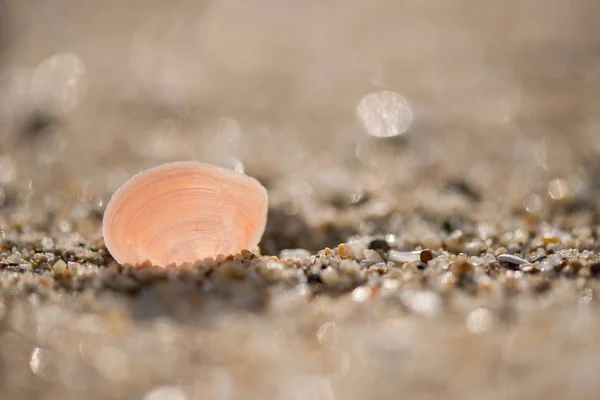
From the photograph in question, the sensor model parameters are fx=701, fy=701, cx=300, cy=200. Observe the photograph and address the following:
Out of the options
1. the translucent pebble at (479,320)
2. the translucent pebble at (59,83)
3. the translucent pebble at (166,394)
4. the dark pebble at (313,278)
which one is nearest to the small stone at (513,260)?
the translucent pebble at (479,320)

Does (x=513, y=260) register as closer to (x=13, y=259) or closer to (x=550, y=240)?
(x=550, y=240)

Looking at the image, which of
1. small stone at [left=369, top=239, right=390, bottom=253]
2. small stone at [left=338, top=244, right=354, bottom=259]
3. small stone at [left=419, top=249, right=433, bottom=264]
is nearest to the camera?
small stone at [left=419, top=249, right=433, bottom=264]

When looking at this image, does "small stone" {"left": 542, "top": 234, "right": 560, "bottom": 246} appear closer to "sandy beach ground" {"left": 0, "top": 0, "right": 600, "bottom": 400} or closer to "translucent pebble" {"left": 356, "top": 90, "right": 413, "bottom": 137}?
"sandy beach ground" {"left": 0, "top": 0, "right": 600, "bottom": 400}

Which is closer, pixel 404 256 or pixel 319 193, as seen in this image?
pixel 404 256

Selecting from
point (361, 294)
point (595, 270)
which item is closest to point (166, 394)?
point (361, 294)

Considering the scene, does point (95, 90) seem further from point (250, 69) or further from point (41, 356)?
point (41, 356)

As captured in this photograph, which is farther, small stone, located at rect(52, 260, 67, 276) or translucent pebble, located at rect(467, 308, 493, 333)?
small stone, located at rect(52, 260, 67, 276)

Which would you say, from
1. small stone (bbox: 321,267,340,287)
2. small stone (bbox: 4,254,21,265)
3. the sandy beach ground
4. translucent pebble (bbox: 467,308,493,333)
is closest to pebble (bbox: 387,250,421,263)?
the sandy beach ground

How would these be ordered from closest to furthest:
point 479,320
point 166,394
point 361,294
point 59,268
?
point 166,394
point 479,320
point 361,294
point 59,268
